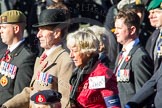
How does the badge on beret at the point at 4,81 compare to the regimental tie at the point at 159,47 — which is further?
the badge on beret at the point at 4,81

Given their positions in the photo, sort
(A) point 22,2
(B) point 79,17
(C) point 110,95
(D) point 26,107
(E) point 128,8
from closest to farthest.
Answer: (C) point 110,95
(D) point 26,107
(E) point 128,8
(B) point 79,17
(A) point 22,2

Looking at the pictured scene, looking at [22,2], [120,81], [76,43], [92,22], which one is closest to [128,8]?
[92,22]

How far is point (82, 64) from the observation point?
25.0 ft

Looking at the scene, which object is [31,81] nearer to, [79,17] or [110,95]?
[110,95]

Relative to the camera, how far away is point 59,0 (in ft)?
35.7

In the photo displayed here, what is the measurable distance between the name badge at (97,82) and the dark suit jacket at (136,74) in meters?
0.98

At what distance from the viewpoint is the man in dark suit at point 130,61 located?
845 cm

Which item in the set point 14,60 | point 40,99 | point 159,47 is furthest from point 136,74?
point 40,99

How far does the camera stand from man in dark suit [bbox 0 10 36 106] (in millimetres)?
8867

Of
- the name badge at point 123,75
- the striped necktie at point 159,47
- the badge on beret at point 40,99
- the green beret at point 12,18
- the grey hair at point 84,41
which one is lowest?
the name badge at point 123,75

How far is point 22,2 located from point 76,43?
467cm

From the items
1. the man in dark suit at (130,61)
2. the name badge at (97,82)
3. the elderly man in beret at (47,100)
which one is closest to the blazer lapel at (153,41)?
the man in dark suit at (130,61)

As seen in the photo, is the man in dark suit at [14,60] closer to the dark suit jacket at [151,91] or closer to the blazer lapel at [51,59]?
the blazer lapel at [51,59]

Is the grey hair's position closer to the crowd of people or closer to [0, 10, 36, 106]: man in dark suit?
the crowd of people
